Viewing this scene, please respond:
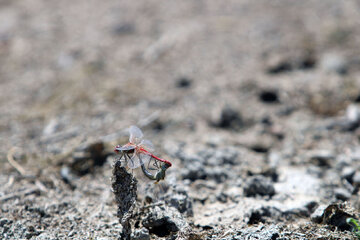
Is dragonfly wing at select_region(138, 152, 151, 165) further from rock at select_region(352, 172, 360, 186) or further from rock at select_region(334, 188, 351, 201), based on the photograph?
rock at select_region(352, 172, 360, 186)

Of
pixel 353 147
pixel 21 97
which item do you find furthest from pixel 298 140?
pixel 21 97

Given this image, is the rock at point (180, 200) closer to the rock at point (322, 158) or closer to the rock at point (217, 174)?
the rock at point (217, 174)

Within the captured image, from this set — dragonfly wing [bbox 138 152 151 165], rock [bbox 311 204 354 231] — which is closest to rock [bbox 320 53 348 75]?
rock [bbox 311 204 354 231]

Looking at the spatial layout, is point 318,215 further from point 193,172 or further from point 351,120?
point 351,120

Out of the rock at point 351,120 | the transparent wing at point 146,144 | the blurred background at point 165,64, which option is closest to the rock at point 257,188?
the transparent wing at point 146,144

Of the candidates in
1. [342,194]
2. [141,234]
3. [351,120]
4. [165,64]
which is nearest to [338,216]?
[342,194]

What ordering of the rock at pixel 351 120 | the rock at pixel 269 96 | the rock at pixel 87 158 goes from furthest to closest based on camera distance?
the rock at pixel 269 96 → the rock at pixel 351 120 → the rock at pixel 87 158

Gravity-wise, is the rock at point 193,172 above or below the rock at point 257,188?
above
